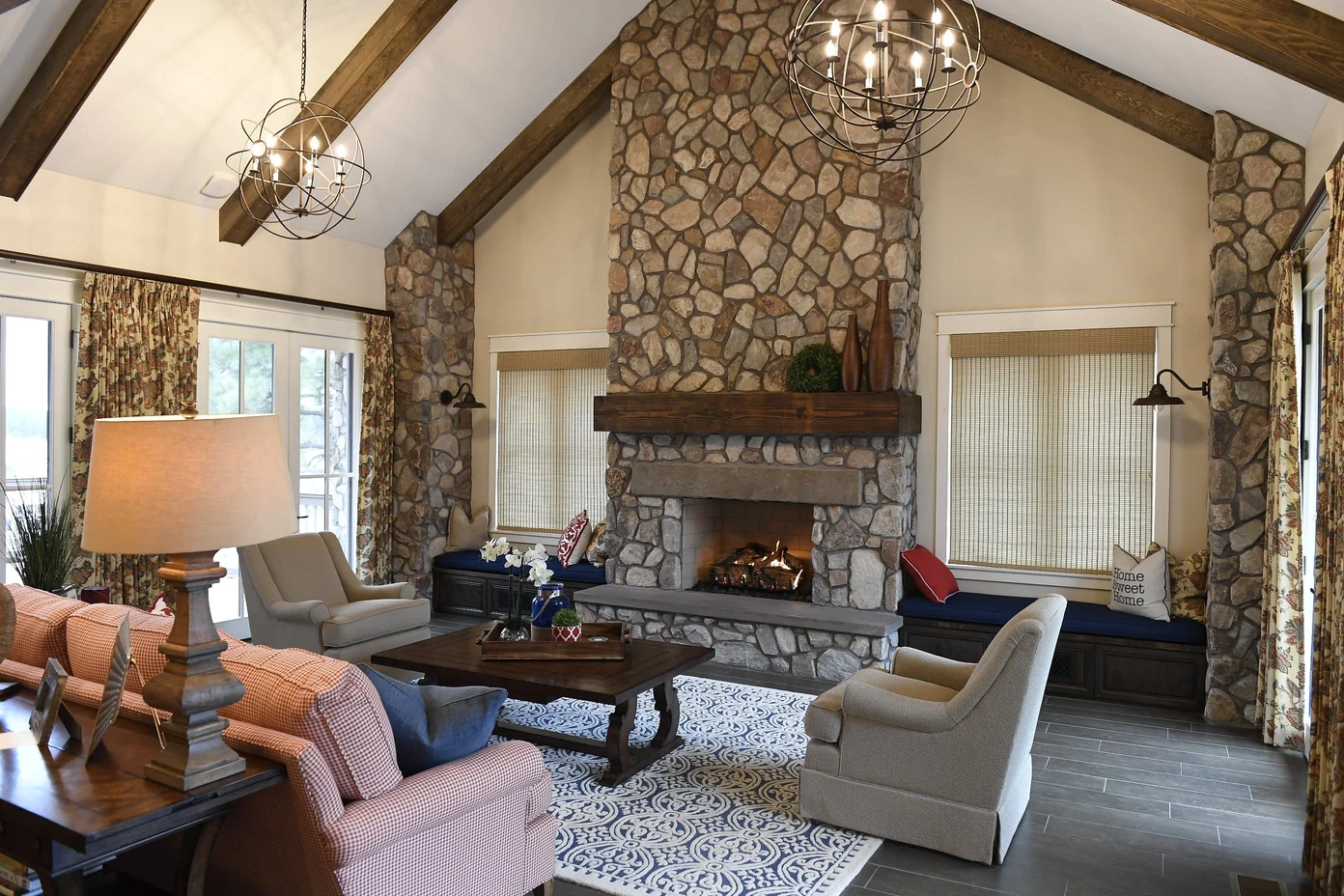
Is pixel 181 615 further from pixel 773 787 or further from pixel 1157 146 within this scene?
pixel 1157 146

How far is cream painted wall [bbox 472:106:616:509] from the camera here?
7.93 m

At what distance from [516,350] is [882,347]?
3.57 meters

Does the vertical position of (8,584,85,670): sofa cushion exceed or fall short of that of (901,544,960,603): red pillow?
it exceeds it

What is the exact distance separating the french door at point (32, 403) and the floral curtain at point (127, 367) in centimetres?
11

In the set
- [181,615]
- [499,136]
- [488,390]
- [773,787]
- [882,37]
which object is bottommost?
[773,787]

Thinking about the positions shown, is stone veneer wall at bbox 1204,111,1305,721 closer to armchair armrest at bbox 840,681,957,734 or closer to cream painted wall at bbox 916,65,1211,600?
cream painted wall at bbox 916,65,1211,600

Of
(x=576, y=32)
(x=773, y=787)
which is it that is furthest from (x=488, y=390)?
(x=773, y=787)

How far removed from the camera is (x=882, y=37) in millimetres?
2953

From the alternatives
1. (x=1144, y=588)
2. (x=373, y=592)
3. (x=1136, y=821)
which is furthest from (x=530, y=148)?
(x=1136, y=821)

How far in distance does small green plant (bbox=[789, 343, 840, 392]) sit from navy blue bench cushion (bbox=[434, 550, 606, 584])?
2220mm

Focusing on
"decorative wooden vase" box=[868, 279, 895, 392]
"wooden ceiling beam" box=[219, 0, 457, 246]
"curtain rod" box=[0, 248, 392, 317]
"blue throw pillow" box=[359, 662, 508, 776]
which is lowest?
"blue throw pillow" box=[359, 662, 508, 776]

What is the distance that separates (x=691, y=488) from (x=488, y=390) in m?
2.64

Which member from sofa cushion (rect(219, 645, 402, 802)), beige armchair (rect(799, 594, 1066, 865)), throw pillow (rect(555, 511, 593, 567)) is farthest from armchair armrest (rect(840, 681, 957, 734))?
throw pillow (rect(555, 511, 593, 567))

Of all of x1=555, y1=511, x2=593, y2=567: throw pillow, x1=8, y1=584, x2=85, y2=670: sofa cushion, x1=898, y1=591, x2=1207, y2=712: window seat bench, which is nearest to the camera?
x1=8, y1=584, x2=85, y2=670: sofa cushion
